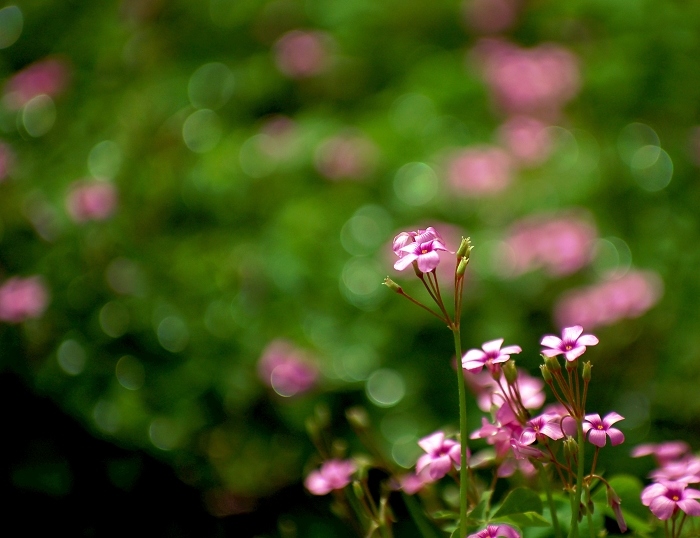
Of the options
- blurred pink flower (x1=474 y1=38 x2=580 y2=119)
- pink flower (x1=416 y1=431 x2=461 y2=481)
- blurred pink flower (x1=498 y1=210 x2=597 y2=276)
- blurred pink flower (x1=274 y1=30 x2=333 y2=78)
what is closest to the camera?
pink flower (x1=416 y1=431 x2=461 y2=481)

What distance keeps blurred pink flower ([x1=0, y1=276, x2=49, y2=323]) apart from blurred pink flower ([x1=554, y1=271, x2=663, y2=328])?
139 cm

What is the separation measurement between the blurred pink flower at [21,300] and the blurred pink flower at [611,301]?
139cm

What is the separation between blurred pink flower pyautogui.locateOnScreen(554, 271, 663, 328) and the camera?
203cm

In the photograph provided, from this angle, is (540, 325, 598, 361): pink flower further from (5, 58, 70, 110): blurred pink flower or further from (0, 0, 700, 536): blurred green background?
(5, 58, 70, 110): blurred pink flower

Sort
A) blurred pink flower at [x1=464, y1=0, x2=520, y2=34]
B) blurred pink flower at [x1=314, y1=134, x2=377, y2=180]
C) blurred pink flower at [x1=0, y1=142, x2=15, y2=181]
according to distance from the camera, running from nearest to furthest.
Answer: blurred pink flower at [x1=0, y1=142, x2=15, y2=181]
blurred pink flower at [x1=314, y1=134, x2=377, y2=180]
blurred pink flower at [x1=464, y1=0, x2=520, y2=34]

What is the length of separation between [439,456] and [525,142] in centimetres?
205

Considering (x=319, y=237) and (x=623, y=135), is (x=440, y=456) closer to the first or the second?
(x=319, y=237)

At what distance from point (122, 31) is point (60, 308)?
2141mm

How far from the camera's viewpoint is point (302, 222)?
249cm

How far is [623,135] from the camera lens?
2.95 metres

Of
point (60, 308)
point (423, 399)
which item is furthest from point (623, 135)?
point (60, 308)

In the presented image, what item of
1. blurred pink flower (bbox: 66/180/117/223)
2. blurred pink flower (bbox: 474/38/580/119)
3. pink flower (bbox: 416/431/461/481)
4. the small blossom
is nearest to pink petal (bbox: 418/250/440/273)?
the small blossom

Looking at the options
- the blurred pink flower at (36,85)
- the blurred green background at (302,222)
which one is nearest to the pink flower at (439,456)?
the blurred green background at (302,222)

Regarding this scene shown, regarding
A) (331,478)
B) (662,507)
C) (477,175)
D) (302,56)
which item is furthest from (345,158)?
(662,507)
